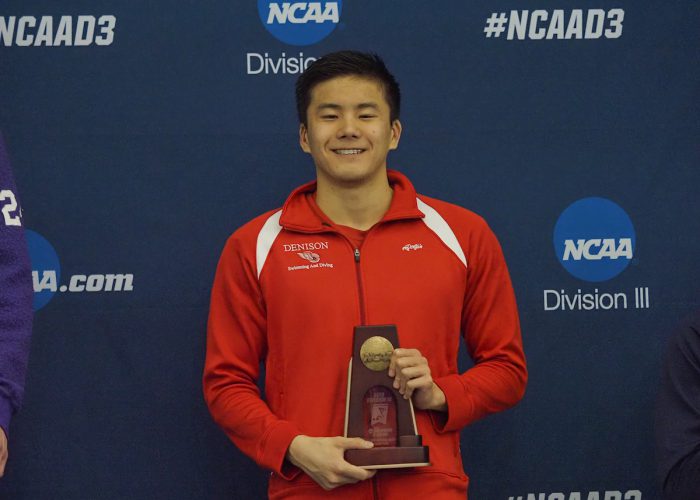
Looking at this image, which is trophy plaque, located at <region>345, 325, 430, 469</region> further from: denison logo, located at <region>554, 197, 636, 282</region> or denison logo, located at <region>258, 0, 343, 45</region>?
denison logo, located at <region>258, 0, 343, 45</region>

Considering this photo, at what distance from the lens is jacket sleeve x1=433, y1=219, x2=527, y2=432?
2105 millimetres

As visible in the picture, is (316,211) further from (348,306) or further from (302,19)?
(302,19)

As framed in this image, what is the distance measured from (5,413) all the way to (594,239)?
1837 mm

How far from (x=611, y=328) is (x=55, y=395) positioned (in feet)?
5.48

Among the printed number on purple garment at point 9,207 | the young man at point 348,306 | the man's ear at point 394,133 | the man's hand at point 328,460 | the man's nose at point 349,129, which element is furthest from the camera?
the man's ear at point 394,133

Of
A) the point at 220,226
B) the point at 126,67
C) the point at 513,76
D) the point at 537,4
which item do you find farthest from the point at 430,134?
the point at 126,67

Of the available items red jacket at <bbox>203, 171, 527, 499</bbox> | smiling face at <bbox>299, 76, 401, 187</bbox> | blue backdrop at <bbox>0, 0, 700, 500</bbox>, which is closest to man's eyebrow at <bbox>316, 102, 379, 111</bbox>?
smiling face at <bbox>299, 76, 401, 187</bbox>

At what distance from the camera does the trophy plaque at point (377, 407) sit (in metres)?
1.91

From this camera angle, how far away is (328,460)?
1.90 metres

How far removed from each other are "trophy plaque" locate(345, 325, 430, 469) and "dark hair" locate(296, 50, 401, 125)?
2.06 feet

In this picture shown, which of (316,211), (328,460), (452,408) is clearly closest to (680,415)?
(452,408)

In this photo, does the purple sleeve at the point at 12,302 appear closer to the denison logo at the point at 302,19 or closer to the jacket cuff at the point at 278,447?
the jacket cuff at the point at 278,447

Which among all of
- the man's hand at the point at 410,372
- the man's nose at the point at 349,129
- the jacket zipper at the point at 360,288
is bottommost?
the man's hand at the point at 410,372

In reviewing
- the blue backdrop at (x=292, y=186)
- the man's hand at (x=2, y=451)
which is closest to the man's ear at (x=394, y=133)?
the blue backdrop at (x=292, y=186)
